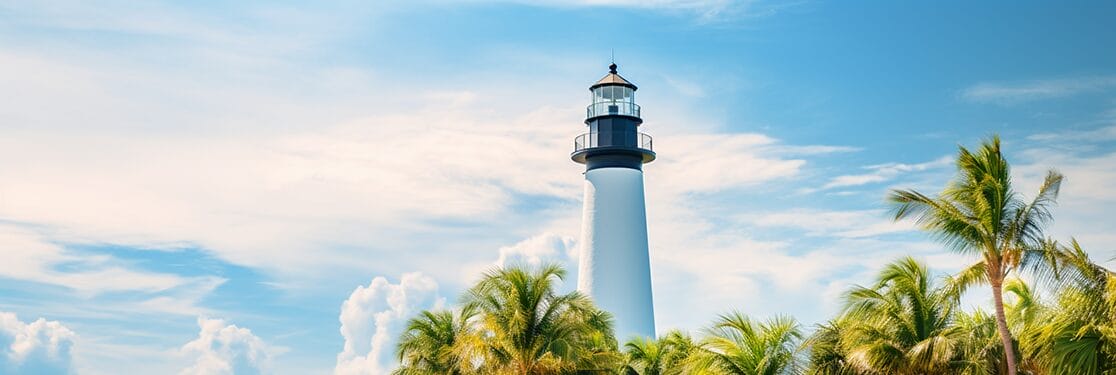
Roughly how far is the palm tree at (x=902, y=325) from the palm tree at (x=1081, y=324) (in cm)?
297

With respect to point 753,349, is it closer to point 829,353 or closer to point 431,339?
point 829,353

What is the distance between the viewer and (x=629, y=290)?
50906 millimetres

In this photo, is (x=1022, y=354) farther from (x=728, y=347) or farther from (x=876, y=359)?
(x=728, y=347)

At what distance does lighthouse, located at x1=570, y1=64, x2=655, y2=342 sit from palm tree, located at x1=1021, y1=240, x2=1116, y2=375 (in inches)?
1024

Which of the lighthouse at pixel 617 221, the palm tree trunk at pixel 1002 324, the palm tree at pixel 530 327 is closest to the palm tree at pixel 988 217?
the palm tree trunk at pixel 1002 324

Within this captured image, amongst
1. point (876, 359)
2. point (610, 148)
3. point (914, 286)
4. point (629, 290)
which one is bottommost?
point (876, 359)

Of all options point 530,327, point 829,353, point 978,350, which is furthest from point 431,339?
point 978,350

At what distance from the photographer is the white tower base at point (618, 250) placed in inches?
1997

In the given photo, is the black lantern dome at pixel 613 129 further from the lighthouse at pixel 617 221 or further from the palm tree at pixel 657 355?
the palm tree at pixel 657 355

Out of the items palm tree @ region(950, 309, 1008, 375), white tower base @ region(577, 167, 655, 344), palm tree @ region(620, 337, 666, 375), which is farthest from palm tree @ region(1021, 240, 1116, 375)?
white tower base @ region(577, 167, 655, 344)

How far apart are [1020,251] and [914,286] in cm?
421

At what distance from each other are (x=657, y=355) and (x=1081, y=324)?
51.3 feet

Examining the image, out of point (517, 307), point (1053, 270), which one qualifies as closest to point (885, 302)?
point (1053, 270)

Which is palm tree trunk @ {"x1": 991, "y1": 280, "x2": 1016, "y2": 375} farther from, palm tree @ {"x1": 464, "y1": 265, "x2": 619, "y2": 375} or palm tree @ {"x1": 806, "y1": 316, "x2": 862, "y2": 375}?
palm tree @ {"x1": 464, "y1": 265, "x2": 619, "y2": 375}
